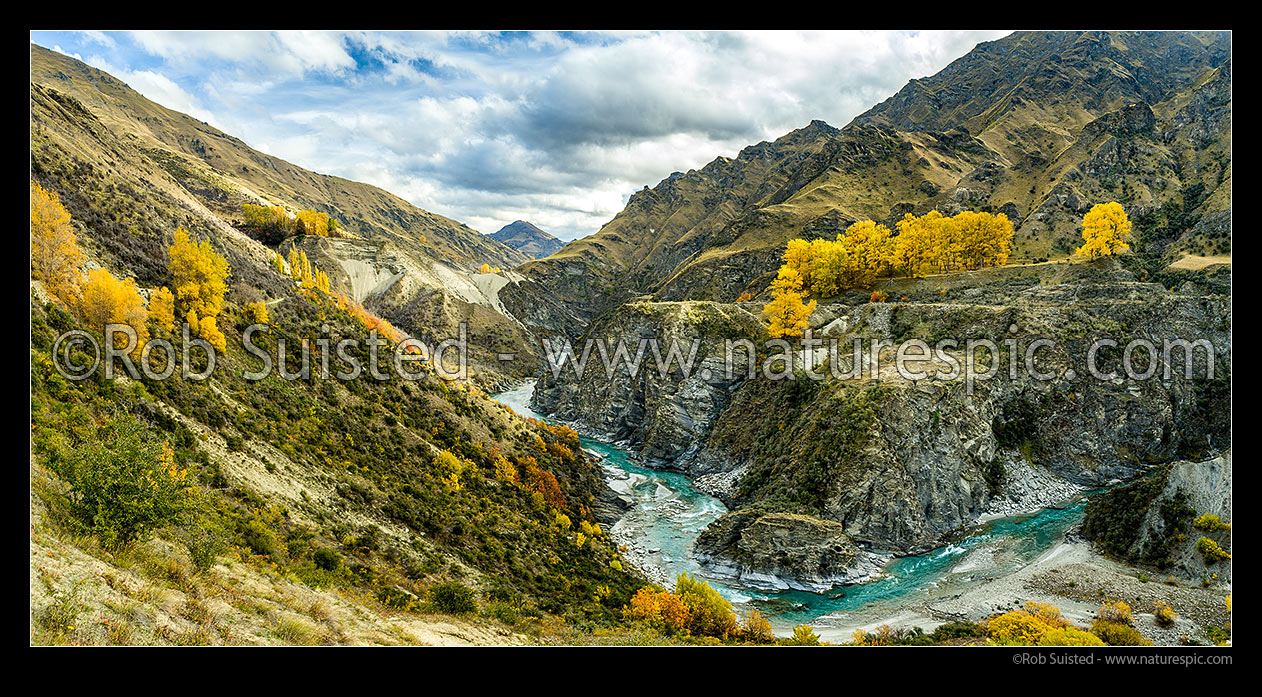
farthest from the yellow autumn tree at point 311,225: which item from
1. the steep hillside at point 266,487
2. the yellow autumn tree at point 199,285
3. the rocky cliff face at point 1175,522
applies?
the rocky cliff face at point 1175,522

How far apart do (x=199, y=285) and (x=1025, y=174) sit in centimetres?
13097

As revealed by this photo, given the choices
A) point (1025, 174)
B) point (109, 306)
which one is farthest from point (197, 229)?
point (1025, 174)

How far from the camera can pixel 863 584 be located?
33719 mm

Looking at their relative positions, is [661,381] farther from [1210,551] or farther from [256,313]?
[1210,551]

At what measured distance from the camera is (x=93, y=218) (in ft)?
94.9

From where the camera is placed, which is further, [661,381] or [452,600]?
[661,381]

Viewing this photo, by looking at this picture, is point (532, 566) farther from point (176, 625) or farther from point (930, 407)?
point (930, 407)

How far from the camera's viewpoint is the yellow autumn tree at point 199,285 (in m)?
28.0

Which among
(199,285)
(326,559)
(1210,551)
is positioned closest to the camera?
(326,559)

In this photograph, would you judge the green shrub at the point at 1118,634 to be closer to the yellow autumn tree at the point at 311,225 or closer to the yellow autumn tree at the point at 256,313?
the yellow autumn tree at the point at 256,313

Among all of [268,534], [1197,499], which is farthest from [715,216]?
[268,534]

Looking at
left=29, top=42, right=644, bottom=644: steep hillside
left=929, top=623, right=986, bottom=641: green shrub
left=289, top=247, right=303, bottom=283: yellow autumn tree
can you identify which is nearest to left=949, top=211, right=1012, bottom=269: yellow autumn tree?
left=929, top=623, right=986, bottom=641: green shrub

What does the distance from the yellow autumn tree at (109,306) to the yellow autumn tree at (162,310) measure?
178 centimetres

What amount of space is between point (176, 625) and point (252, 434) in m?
18.2
